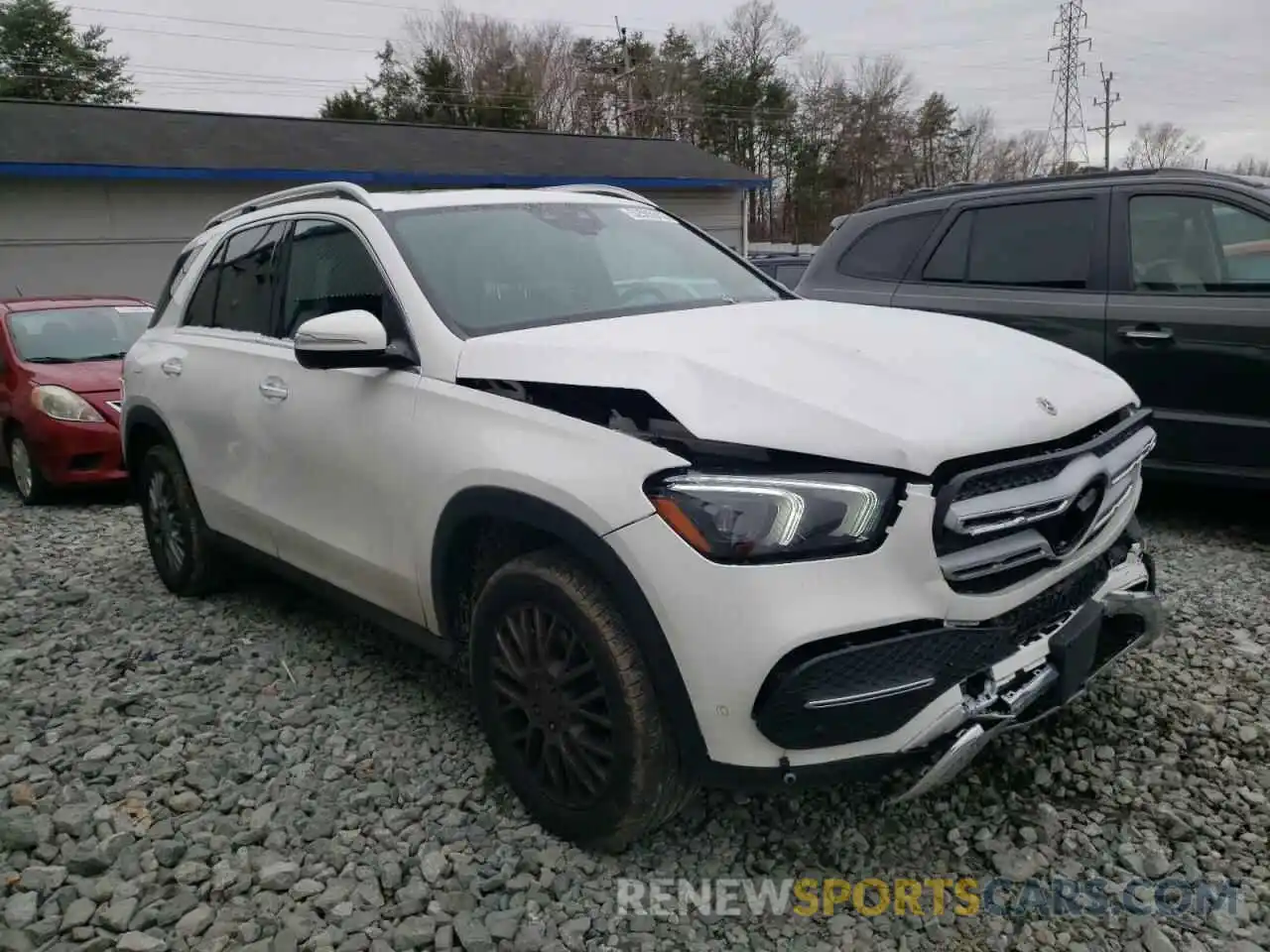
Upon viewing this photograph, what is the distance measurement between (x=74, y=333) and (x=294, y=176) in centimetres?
1037

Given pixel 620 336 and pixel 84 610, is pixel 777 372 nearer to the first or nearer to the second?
pixel 620 336

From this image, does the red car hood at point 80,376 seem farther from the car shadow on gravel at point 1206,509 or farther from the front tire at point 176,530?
the car shadow on gravel at point 1206,509

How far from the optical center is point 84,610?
4789 millimetres

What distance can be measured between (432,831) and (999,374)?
1.99 meters

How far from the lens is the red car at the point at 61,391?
7137mm

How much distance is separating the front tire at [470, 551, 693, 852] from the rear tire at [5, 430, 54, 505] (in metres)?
5.98

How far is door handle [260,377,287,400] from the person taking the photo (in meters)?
3.63

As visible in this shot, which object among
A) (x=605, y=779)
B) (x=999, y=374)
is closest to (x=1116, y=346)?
(x=999, y=374)

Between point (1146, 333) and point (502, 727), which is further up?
point (1146, 333)

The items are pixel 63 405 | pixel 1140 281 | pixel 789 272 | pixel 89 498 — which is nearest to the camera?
pixel 1140 281

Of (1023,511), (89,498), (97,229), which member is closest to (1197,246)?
(1023,511)

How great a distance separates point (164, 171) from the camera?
1588 centimetres

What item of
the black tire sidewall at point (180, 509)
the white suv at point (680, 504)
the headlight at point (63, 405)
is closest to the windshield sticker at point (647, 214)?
the white suv at point (680, 504)

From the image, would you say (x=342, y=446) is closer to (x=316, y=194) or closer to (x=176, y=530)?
(x=316, y=194)
